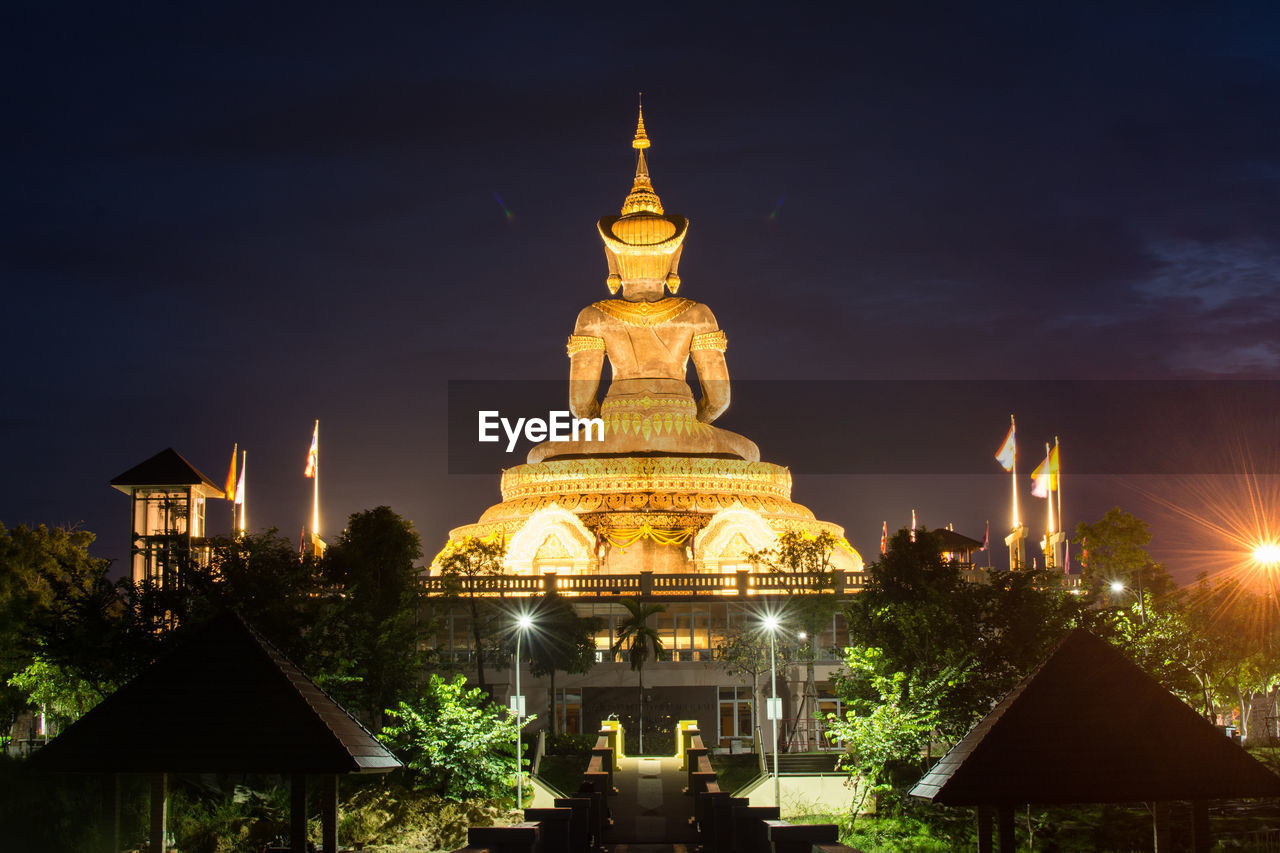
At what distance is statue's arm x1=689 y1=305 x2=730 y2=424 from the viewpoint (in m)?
68.7

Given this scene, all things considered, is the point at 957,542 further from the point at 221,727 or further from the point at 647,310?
the point at 221,727

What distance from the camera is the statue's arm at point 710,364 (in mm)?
68688

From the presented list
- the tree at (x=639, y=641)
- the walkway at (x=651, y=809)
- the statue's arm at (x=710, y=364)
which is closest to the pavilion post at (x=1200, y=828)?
the walkway at (x=651, y=809)

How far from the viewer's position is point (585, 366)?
6919 centimetres

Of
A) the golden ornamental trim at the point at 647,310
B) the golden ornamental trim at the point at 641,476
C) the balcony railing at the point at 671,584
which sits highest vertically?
the golden ornamental trim at the point at 647,310

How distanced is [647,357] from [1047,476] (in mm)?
16616

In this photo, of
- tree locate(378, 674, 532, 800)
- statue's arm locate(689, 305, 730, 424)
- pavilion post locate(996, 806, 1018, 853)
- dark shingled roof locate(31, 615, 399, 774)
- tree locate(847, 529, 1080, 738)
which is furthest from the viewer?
statue's arm locate(689, 305, 730, 424)

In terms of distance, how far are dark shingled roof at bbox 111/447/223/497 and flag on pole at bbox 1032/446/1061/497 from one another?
3313 cm

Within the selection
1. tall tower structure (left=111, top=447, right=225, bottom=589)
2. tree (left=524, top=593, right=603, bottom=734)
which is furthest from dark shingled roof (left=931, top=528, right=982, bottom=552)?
tall tower structure (left=111, top=447, right=225, bottom=589)

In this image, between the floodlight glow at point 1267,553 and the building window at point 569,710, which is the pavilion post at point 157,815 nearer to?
the building window at point 569,710

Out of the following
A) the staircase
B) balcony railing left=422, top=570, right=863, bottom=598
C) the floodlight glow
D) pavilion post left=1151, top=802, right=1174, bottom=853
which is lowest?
the staircase

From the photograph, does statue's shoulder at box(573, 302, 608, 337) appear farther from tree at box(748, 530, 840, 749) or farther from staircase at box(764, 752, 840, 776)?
staircase at box(764, 752, 840, 776)

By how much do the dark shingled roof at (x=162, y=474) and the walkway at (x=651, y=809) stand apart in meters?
15.1

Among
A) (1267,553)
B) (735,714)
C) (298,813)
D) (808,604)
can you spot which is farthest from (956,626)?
(298,813)
